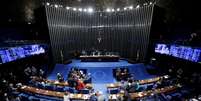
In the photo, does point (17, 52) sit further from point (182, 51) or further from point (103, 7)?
point (103, 7)

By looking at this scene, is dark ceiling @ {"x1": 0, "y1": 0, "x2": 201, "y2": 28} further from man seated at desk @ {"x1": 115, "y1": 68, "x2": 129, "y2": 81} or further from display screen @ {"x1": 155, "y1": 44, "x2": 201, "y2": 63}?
man seated at desk @ {"x1": 115, "y1": 68, "x2": 129, "y2": 81}

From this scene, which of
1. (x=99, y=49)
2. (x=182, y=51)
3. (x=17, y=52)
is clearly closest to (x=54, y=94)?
(x=17, y=52)

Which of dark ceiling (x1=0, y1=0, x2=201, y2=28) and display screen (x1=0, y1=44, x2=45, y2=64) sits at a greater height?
dark ceiling (x1=0, y1=0, x2=201, y2=28)

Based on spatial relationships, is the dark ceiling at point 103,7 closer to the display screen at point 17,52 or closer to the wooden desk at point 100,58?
the display screen at point 17,52

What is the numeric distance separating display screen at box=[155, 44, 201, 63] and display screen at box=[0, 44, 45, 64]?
10.7 meters

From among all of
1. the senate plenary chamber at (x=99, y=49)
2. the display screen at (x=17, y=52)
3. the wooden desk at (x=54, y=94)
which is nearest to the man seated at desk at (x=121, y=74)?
the senate plenary chamber at (x=99, y=49)

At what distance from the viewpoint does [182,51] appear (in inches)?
571

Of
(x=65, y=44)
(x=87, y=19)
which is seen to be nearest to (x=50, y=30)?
(x=65, y=44)

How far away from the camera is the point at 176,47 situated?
50.5ft

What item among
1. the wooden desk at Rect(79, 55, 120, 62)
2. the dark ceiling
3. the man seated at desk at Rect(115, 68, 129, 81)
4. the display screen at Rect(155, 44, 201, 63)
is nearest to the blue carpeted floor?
the man seated at desk at Rect(115, 68, 129, 81)

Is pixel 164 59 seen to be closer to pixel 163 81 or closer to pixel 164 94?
pixel 163 81

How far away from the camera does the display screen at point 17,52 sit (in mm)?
12312

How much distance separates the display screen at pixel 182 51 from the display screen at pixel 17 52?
422 inches

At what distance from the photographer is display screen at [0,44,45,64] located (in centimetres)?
1231
